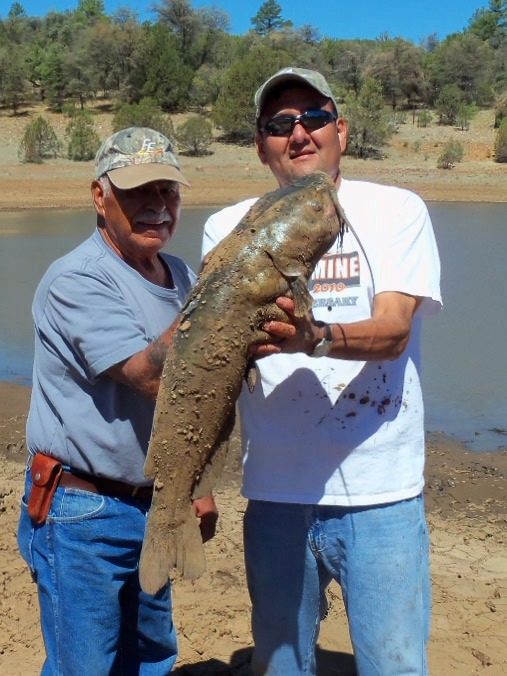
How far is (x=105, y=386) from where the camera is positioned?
7.98 ft

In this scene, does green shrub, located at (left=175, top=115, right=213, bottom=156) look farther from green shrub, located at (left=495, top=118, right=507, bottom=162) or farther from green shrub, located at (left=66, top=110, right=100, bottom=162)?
green shrub, located at (left=495, top=118, right=507, bottom=162)

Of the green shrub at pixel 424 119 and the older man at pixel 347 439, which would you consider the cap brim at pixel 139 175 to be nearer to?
the older man at pixel 347 439

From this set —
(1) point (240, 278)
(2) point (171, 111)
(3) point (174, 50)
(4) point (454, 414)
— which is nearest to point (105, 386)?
(1) point (240, 278)

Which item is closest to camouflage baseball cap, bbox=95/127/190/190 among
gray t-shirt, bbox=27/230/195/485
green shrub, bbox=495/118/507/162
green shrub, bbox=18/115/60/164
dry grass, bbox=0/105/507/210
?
gray t-shirt, bbox=27/230/195/485

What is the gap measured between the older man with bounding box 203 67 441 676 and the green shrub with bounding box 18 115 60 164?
85.0ft

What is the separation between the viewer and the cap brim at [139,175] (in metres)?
2.47

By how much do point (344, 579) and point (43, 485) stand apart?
0.92 metres

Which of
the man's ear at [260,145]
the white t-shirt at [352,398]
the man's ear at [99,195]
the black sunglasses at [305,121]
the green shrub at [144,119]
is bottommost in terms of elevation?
the white t-shirt at [352,398]

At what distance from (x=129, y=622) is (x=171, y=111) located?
35.7 meters

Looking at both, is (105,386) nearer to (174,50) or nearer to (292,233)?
(292,233)

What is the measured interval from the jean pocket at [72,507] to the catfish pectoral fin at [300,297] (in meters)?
0.91

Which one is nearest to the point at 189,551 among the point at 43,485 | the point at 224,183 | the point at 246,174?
the point at 43,485

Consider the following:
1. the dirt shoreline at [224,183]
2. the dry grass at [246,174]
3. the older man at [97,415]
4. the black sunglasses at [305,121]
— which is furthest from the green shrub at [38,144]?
the black sunglasses at [305,121]

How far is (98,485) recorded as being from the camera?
8.21 feet
